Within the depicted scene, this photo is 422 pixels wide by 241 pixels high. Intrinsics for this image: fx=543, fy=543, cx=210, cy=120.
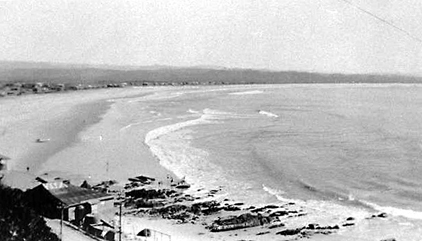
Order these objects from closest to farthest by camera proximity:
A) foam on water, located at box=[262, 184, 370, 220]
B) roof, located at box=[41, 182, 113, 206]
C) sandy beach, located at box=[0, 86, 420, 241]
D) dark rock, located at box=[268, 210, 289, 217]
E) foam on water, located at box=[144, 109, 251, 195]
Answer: roof, located at box=[41, 182, 113, 206] < sandy beach, located at box=[0, 86, 420, 241] < dark rock, located at box=[268, 210, 289, 217] < foam on water, located at box=[262, 184, 370, 220] < foam on water, located at box=[144, 109, 251, 195]

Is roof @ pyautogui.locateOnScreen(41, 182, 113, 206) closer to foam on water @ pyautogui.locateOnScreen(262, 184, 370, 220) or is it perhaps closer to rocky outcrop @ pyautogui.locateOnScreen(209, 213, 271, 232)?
rocky outcrop @ pyautogui.locateOnScreen(209, 213, 271, 232)

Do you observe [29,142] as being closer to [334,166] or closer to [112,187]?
[112,187]

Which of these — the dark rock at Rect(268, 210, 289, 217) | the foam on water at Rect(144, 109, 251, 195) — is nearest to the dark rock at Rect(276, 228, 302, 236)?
the dark rock at Rect(268, 210, 289, 217)

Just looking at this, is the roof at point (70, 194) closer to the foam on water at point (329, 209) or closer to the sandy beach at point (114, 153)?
the sandy beach at point (114, 153)

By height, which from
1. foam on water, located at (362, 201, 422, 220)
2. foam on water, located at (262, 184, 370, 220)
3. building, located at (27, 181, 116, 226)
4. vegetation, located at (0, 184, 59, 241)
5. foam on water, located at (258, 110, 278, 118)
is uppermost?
vegetation, located at (0, 184, 59, 241)

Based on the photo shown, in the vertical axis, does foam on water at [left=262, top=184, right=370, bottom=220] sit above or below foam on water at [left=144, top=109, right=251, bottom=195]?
below

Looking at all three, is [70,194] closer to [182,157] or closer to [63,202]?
[63,202]

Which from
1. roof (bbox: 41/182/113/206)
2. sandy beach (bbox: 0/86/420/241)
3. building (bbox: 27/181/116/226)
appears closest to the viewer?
building (bbox: 27/181/116/226)

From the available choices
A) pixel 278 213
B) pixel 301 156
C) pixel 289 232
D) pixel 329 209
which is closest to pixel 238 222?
pixel 289 232
